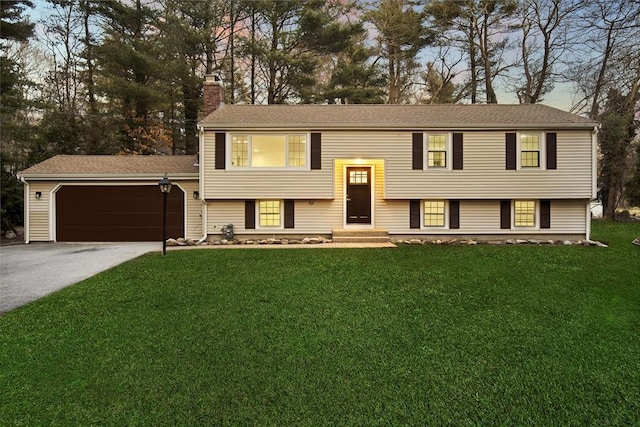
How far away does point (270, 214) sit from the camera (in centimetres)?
1209

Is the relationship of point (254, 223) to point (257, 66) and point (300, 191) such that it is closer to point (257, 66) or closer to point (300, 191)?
point (300, 191)

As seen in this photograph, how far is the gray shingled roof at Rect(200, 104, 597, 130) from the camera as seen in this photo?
11.5 metres

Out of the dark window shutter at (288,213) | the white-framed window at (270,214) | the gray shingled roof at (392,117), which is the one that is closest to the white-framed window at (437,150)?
the gray shingled roof at (392,117)

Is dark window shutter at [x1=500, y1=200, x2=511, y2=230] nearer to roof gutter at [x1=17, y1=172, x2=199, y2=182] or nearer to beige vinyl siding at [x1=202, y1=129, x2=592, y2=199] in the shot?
beige vinyl siding at [x1=202, y1=129, x2=592, y2=199]

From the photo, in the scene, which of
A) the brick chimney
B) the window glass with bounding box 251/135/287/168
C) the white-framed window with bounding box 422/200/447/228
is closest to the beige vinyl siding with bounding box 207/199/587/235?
the white-framed window with bounding box 422/200/447/228

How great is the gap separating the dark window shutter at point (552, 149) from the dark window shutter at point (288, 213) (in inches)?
336

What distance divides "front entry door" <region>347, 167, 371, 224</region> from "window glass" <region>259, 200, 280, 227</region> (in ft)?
7.96

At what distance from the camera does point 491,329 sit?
4.22m

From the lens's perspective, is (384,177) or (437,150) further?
(437,150)

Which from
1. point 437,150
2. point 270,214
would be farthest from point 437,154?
point 270,214

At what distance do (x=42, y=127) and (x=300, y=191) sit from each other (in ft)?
48.7

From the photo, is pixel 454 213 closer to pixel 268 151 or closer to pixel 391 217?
pixel 391 217

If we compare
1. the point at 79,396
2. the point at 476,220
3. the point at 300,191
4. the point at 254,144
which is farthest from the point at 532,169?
the point at 79,396

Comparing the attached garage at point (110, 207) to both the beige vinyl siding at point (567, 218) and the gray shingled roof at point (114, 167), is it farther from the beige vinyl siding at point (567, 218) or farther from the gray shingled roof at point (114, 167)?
the beige vinyl siding at point (567, 218)
